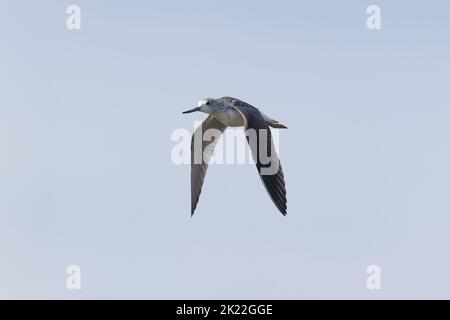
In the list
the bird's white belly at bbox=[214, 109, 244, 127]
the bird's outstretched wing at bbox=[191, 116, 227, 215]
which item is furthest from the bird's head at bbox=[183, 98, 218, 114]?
the bird's outstretched wing at bbox=[191, 116, 227, 215]

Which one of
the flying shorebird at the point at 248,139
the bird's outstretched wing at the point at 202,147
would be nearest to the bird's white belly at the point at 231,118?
the flying shorebird at the point at 248,139

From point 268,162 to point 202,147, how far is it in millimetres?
3694

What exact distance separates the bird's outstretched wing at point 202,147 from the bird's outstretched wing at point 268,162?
274 centimetres

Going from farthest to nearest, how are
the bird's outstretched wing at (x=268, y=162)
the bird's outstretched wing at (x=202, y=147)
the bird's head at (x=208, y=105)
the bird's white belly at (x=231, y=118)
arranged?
the bird's outstretched wing at (x=202, y=147), the bird's head at (x=208, y=105), the bird's white belly at (x=231, y=118), the bird's outstretched wing at (x=268, y=162)

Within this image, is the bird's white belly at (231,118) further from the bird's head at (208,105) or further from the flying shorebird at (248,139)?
the bird's head at (208,105)

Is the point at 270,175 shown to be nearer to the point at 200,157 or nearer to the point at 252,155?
the point at 252,155

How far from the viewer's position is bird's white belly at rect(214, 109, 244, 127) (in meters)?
18.7

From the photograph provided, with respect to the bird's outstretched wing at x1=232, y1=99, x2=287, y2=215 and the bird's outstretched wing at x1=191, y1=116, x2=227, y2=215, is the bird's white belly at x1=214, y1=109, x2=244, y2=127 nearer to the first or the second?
the bird's outstretched wing at x1=191, y1=116, x2=227, y2=215

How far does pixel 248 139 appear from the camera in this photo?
1659cm

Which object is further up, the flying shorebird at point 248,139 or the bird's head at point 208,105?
the bird's head at point 208,105

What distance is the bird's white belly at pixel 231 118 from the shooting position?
18.7m
